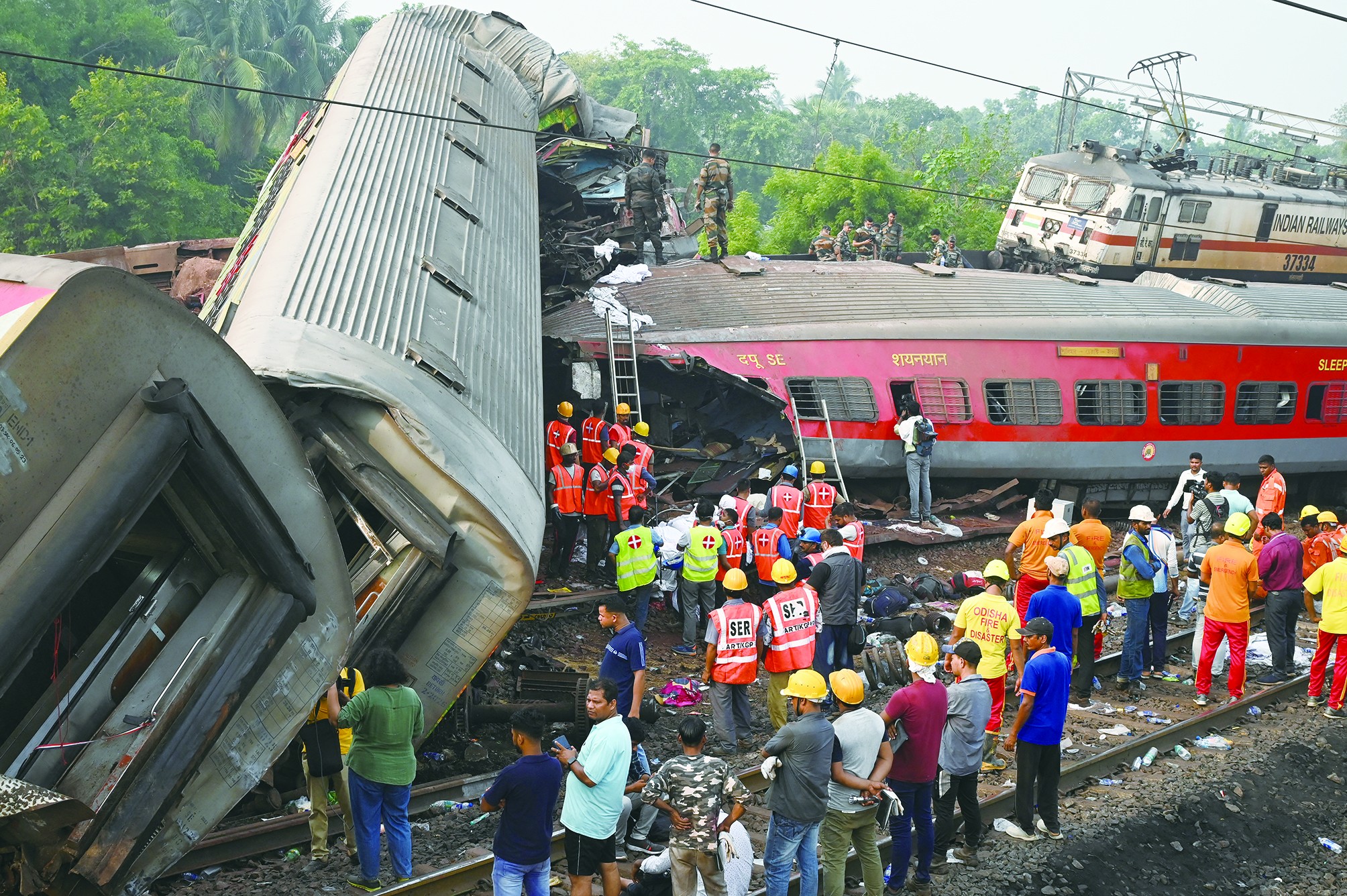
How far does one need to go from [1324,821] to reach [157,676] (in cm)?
804

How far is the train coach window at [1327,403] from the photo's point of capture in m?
19.2

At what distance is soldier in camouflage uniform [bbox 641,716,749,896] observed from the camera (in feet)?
21.0

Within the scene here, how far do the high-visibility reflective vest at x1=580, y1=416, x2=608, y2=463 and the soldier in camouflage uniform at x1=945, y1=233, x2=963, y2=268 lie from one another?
1266cm

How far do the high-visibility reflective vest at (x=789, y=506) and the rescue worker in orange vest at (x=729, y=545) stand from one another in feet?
2.24

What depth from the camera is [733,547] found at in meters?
12.0

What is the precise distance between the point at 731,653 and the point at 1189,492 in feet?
27.3

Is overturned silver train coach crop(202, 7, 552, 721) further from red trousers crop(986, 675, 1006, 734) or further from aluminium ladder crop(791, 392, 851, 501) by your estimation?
aluminium ladder crop(791, 392, 851, 501)

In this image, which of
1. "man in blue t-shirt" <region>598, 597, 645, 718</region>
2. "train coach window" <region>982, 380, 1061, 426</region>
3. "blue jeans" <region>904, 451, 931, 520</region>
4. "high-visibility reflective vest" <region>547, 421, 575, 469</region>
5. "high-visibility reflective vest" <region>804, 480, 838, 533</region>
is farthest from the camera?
"train coach window" <region>982, 380, 1061, 426</region>

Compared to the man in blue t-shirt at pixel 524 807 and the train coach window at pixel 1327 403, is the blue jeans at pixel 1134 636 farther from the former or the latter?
the train coach window at pixel 1327 403

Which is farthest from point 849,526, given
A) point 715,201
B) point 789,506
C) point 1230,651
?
point 715,201

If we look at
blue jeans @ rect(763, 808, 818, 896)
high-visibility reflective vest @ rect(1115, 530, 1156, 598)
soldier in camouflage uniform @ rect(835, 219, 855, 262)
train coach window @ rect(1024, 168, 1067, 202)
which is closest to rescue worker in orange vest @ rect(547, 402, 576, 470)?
high-visibility reflective vest @ rect(1115, 530, 1156, 598)

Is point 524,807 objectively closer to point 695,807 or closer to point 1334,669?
point 695,807

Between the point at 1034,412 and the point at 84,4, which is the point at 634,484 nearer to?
the point at 1034,412

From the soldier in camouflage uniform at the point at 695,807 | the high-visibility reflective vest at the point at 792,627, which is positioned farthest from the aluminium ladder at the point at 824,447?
the soldier in camouflage uniform at the point at 695,807
